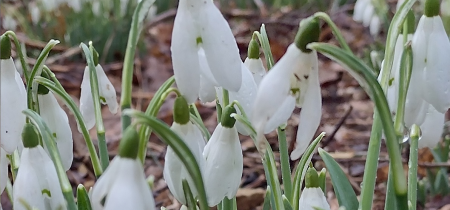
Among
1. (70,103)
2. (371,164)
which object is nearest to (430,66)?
(371,164)

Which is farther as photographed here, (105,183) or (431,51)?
(431,51)

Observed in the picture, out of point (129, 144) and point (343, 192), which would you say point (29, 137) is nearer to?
point (129, 144)

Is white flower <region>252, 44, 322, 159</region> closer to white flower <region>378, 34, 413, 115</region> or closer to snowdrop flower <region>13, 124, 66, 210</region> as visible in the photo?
white flower <region>378, 34, 413, 115</region>

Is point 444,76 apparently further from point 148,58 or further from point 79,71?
point 148,58

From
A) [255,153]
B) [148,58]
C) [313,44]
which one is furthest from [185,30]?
[148,58]

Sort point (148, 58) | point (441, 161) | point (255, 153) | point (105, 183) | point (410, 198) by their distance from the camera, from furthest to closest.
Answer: point (148, 58)
point (255, 153)
point (441, 161)
point (410, 198)
point (105, 183)

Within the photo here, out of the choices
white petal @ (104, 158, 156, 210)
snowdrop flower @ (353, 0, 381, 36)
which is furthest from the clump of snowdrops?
snowdrop flower @ (353, 0, 381, 36)

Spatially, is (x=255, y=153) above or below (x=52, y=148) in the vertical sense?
Result: below
